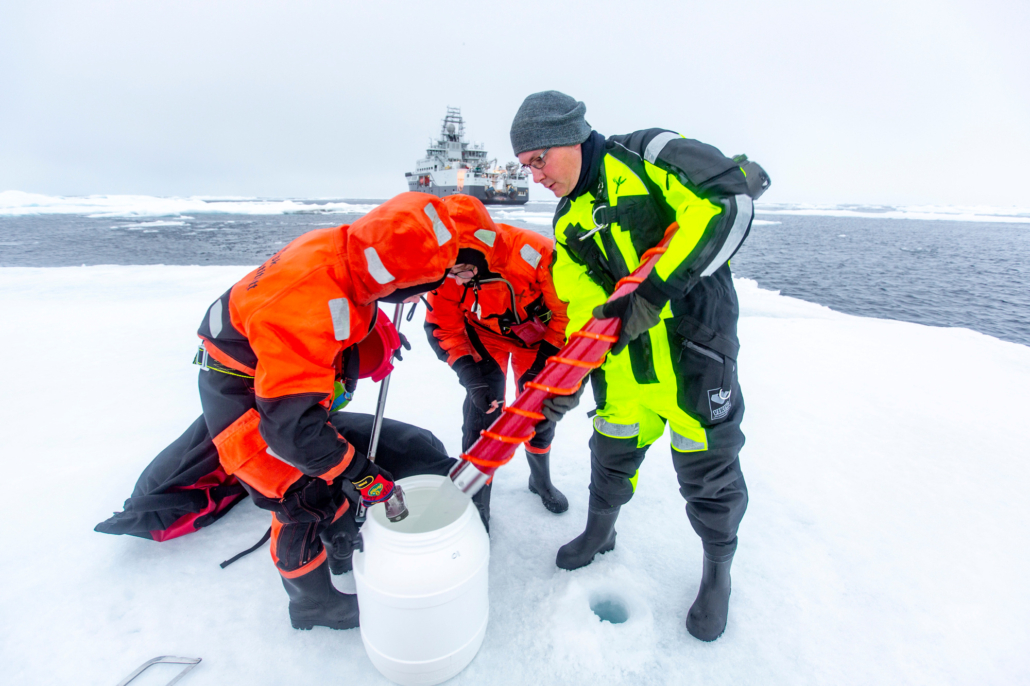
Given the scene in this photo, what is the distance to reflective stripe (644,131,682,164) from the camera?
1.33m

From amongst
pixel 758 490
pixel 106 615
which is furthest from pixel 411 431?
pixel 758 490

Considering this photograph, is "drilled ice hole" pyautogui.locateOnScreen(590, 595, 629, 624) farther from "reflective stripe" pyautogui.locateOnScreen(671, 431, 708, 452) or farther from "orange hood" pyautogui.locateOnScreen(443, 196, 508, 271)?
"orange hood" pyautogui.locateOnScreen(443, 196, 508, 271)

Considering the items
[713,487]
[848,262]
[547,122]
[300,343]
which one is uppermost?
[547,122]

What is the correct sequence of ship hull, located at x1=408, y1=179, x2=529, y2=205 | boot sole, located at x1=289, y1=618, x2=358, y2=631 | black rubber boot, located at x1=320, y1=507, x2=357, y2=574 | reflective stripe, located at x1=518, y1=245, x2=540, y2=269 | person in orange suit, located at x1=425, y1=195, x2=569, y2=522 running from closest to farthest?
boot sole, located at x1=289, y1=618, x2=358, y2=631, black rubber boot, located at x1=320, y1=507, x2=357, y2=574, person in orange suit, located at x1=425, y1=195, x2=569, y2=522, reflective stripe, located at x1=518, y1=245, x2=540, y2=269, ship hull, located at x1=408, y1=179, x2=529, y2=205

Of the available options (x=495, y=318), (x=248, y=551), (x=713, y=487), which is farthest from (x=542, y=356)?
(x=248, y=551)

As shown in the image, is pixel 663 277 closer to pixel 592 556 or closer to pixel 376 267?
pixel 376 267

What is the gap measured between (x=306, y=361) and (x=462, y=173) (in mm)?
37182

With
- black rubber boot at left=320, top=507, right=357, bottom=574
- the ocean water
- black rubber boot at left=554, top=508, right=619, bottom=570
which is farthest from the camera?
the ocean water

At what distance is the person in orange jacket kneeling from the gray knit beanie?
1.15ft

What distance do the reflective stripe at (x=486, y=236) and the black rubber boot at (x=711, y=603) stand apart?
145 cm

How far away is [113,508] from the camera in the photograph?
1.98 metres

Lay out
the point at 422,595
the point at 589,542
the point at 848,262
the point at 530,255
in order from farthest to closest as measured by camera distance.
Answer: the point at 848,262
the point at 530,255
the point at 589,542
the point at 422,595

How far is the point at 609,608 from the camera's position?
1.66 metres

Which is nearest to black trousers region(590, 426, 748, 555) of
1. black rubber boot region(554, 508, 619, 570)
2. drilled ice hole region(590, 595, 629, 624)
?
black rubber boot region(554, 508, 619, 570)
